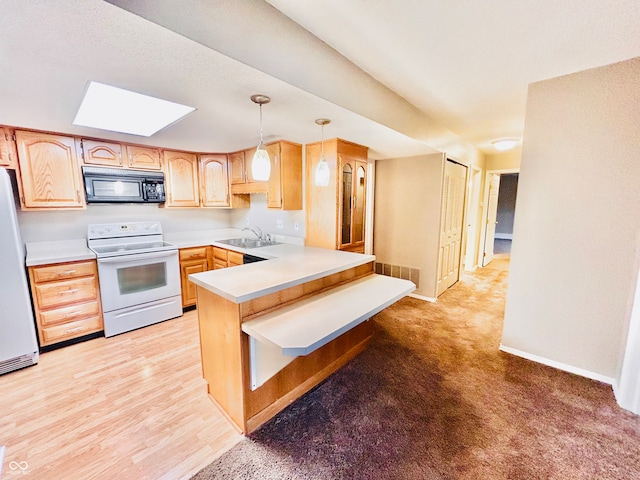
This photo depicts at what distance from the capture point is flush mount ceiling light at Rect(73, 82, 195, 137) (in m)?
1.95

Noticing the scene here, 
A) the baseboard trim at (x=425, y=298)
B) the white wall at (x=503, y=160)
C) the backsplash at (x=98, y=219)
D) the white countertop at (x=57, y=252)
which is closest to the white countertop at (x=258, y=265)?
the white countertop at (x=57, y=252)

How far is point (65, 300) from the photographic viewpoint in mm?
2586

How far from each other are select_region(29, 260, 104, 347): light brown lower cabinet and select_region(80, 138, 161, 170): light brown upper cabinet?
1.15 metres

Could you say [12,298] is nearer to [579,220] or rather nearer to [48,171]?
[48,171]

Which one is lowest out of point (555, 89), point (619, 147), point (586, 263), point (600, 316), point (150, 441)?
point (150, 441)

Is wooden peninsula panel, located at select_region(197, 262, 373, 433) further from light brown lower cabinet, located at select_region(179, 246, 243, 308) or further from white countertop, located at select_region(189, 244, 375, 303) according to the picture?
light brown lower cabinet, located at select_region(179, 246, 243, 308)

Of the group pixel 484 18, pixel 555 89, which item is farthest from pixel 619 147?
pixel 484 18

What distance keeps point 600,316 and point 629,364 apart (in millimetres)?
369

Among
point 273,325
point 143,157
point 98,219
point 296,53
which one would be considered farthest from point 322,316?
point 98,219

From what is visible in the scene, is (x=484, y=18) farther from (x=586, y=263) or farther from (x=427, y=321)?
(x=427, y=321)

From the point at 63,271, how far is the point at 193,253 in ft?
4.14

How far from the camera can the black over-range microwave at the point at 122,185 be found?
9.53 ft

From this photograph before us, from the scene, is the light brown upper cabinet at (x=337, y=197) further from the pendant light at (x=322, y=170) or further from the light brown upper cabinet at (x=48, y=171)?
the light brown upper cabinet at (x=48, y=171)

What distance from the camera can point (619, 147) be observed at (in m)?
1.93
